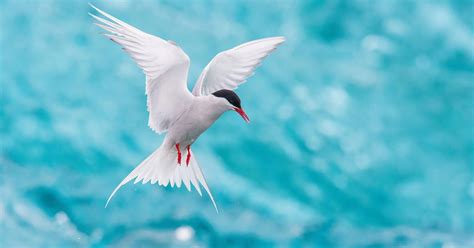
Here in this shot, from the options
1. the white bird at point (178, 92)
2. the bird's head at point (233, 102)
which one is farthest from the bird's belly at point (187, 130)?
the bird's head at point (233, 102)

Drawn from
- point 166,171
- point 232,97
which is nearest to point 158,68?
point 232,97

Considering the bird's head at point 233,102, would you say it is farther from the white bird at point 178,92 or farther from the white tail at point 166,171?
the white tail at point 166,171

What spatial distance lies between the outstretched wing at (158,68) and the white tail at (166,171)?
0.25m

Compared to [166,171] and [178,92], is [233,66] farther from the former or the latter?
[166,171]

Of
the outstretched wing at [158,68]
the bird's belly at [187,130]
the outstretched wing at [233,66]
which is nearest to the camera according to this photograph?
the outstretched wing at [158,68]

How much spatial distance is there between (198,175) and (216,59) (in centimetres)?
76

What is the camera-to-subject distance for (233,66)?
459 cm

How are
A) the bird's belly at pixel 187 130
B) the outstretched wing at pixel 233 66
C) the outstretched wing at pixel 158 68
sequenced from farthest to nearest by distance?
the outstretched wing at pixel 233 66 < the bird's belly at pixel 187 130 < the outstretched wing at pixel 158 68

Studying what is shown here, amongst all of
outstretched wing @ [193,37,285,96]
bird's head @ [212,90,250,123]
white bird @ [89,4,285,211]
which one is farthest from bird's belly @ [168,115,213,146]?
outstretched wing @ [193,37,285,96]

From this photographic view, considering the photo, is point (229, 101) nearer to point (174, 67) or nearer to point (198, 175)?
point (174, 67)

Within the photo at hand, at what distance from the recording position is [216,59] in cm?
453

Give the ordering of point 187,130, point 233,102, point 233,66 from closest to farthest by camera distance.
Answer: point 233,102 → point 187,130 → point 233,66

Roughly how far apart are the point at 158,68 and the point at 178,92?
0.19 metres

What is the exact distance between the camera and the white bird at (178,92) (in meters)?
3.97
